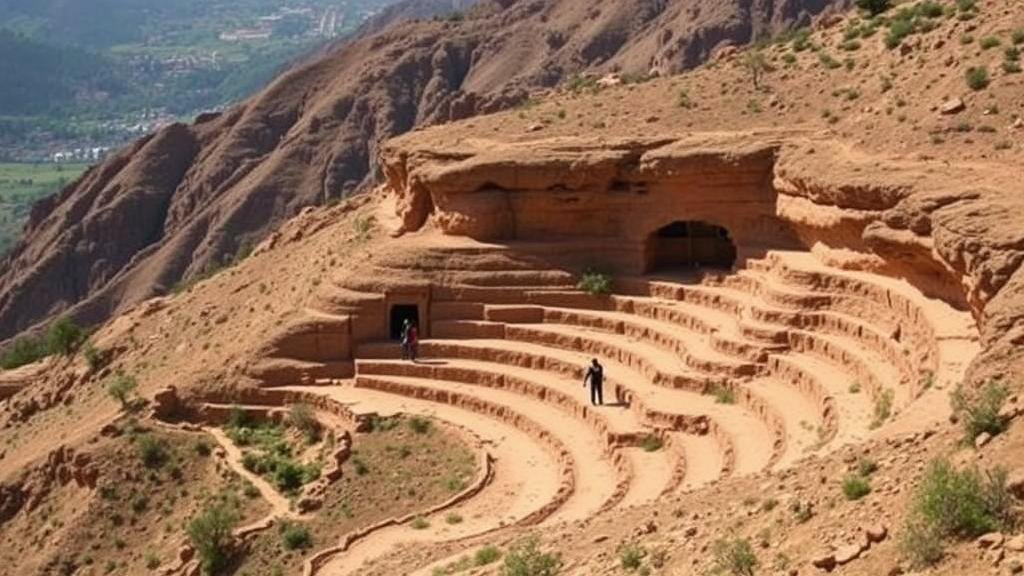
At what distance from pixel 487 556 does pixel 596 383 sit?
934 centimetres

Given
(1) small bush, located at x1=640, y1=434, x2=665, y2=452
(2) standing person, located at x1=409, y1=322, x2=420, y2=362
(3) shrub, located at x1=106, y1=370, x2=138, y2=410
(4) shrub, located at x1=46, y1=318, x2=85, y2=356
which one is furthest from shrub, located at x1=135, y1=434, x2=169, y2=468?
(4) shrub, located at x1=46, y1=318, x2=85, y2=356

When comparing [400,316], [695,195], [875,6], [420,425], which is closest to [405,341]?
[400,316]

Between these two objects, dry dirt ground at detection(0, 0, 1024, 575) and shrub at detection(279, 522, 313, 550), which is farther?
shrub at detection(279, 522, 313, 550)

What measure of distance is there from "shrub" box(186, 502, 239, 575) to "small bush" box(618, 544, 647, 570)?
11737 millimetres

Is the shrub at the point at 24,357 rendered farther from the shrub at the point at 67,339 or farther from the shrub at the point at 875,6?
the shrub at the point at 875,6

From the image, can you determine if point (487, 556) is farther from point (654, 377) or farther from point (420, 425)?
point (420, 425)

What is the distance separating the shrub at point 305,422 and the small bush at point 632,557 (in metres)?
15.3

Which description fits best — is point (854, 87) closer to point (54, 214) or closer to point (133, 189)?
point (133, 189)

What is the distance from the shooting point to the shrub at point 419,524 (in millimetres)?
24609

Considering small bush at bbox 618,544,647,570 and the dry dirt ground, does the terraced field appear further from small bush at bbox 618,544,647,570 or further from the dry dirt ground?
small bush at bbox 618,544,647,570

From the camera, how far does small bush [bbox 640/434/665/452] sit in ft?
82.8

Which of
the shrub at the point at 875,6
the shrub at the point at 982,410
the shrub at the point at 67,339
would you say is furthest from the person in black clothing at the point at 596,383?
the shrub at the point at 67,339

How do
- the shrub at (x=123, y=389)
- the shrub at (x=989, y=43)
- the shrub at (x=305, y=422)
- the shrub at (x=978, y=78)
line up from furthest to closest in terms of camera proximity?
the shrub at (x=123, y=389), the shrub at (x=305, y=422), the shrub at (x=989, y=43), the shrub at (x=978, y=78)

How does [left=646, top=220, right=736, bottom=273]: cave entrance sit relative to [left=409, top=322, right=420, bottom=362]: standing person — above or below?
above
